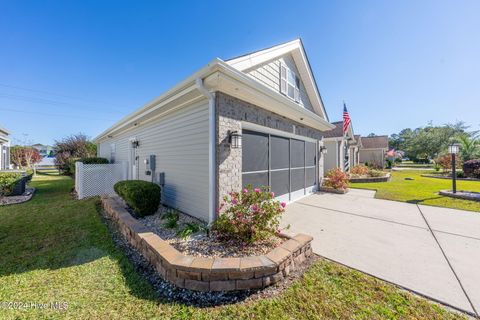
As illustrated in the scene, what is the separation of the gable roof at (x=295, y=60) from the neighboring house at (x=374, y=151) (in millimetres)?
21368

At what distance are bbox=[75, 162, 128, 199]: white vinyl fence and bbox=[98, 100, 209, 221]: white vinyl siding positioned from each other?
116 inches

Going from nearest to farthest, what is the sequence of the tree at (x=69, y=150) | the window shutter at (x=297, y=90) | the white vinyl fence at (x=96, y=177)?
the window shutter at (x=297, y=90)
the white vinyl fence at (x=96, y=177)
the tree at (x=69, y=150)

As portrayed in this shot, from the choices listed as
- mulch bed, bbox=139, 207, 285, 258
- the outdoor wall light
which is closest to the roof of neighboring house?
the outdoor wall light

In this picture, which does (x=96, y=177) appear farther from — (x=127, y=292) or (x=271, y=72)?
(x=271, y=72)

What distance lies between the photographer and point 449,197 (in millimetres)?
7574

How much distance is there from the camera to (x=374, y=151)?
86.7 ft

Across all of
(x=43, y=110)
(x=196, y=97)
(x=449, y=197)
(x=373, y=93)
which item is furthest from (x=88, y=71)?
(x=43, y=110)

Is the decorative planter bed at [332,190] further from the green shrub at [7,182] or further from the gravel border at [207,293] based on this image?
A: the green shrub at [7,182]

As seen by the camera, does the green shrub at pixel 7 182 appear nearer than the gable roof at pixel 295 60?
No

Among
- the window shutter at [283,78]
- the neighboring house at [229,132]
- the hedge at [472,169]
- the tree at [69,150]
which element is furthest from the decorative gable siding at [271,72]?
the tree at [69,150]

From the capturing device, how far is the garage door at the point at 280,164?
209 inches

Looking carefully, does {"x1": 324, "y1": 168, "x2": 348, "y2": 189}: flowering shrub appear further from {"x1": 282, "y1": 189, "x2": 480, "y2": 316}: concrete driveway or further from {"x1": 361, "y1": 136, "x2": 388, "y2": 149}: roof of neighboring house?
{"x1": 361, "y1": 136, "x2": 388, "y2": 149}: roof of neighboring house

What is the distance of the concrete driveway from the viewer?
2.54 meters

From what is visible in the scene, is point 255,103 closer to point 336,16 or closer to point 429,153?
point 336,16
